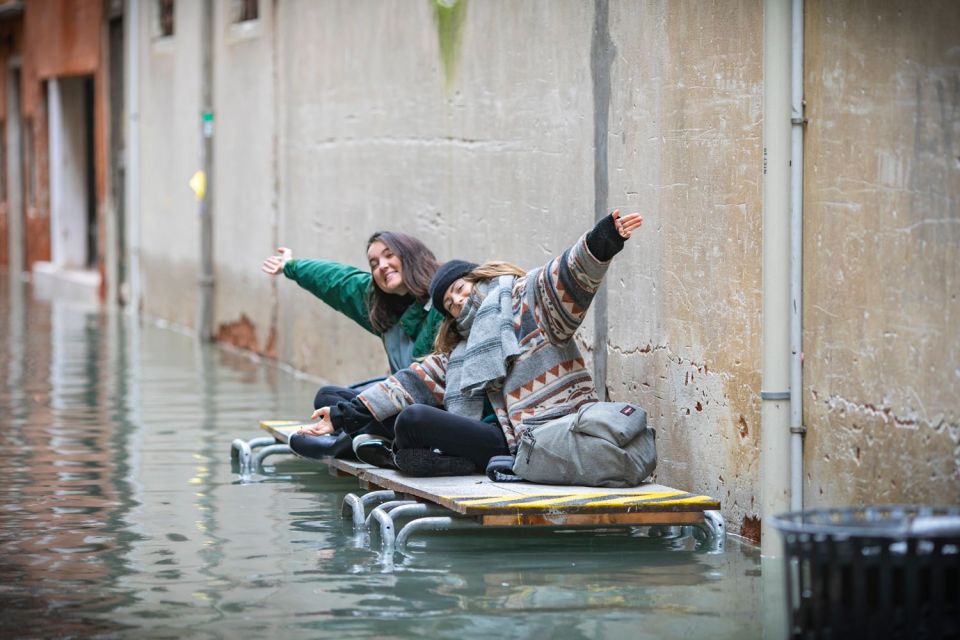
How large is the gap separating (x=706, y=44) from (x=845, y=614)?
3.11m

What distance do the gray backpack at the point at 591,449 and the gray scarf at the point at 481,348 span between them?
1.10 ft

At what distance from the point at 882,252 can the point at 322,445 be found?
2.93 meters

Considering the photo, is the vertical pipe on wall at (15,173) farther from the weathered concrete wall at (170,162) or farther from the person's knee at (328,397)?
the person's knee at (328,397)

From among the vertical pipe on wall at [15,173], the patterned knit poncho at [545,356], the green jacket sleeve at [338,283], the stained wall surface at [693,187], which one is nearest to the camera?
the stained wall surface at [693,187]

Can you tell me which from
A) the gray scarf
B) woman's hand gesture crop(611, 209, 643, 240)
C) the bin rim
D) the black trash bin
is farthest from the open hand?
the black trash bin

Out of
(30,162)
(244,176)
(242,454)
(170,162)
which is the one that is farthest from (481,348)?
(30,162)

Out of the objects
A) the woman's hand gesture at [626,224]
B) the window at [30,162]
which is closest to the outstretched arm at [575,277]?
the woman's hand gesture at [626,224]

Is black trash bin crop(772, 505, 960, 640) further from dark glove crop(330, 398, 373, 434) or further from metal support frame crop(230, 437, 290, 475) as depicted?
metal support frame crop(230, 437, 290, 475)

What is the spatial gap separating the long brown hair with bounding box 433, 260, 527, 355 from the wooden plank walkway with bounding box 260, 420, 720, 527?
2.42 feet

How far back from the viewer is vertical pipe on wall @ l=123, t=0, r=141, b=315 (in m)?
19.6

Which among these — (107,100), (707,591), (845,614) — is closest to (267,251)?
(107,100)

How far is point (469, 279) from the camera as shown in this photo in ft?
23.9

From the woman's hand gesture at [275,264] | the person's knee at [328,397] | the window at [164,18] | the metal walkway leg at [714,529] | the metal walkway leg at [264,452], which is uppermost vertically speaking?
the window at [164,18]

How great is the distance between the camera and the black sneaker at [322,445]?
7.82 meters
